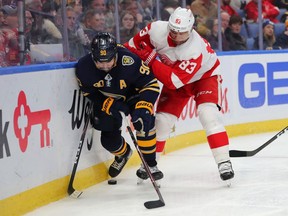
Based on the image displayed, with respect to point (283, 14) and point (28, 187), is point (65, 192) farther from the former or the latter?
point (283, 14)

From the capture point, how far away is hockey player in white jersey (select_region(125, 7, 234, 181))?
4457 mm

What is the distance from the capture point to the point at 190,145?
6266 millimetres

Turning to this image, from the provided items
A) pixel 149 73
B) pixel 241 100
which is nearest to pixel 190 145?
pixel 241 100

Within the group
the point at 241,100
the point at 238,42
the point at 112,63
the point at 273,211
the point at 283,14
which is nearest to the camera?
the point at 273,211

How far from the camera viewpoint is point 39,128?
412 centimetres

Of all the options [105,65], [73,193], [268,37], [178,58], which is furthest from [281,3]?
[73,193]

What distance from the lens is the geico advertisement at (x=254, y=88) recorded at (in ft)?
21.8

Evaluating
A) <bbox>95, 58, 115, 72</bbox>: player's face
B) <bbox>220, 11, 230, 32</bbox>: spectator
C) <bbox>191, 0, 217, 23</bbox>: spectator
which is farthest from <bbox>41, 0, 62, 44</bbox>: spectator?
<bbox>220, 11, 230, 32</bbox>: spectator

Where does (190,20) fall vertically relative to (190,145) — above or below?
above

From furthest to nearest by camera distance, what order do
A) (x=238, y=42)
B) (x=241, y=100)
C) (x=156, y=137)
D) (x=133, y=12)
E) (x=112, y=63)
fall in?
1. (x=238, y=42)
2. (x=241, y=100)
3. (x=133, y=12)
4. (x=156, y=137)
5. (x=112, y=63)

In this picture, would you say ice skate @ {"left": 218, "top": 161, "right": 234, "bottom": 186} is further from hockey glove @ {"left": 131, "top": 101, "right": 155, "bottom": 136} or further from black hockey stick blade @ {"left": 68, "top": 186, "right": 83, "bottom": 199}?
black hockey stick blade @ {"left": 68, "top": 186, "right": 83, "bottom": 199}

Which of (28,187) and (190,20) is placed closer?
(28,187)

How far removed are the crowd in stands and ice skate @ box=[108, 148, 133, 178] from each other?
2.75 feet

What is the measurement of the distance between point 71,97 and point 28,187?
73 centimetres
